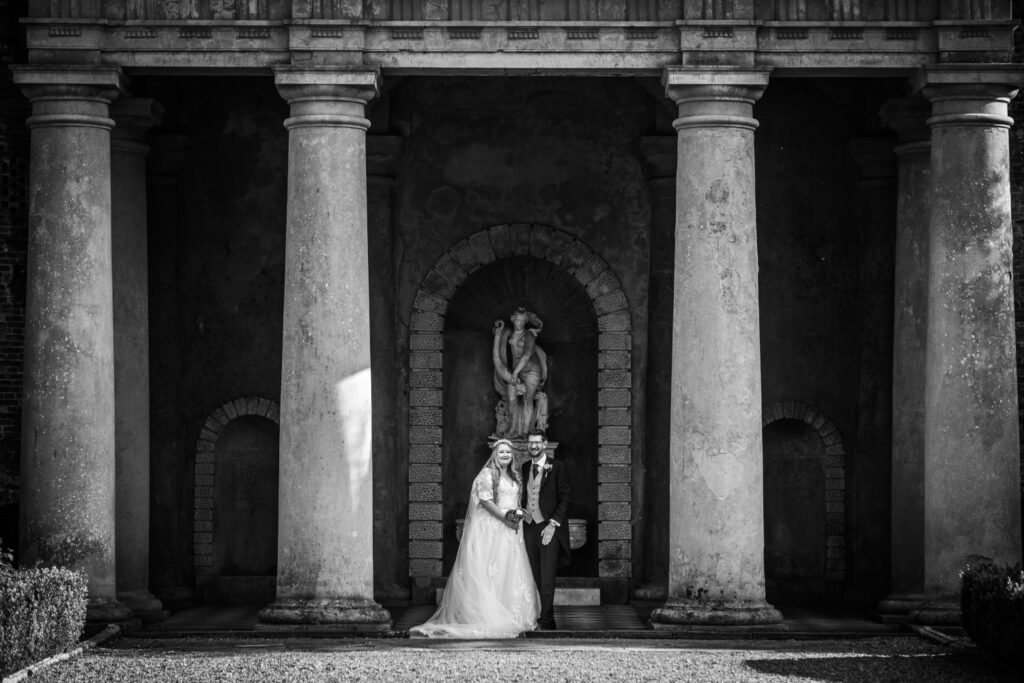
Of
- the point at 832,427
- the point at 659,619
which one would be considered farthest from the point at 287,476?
the point at 832,427

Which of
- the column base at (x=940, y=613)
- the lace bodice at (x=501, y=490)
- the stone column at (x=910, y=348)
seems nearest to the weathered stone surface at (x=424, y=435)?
the lace bodice at (x=501, y=490)

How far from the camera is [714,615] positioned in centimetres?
2020

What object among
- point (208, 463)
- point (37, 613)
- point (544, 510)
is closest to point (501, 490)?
point (544, 510)

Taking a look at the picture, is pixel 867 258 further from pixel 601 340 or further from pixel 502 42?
pixel 502 42

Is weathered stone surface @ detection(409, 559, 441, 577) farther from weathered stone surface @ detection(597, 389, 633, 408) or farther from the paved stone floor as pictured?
weathered stone surface @ detection(597, 389, 633, 408)

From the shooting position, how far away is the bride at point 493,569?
21281mm

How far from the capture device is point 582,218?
24.8 metres

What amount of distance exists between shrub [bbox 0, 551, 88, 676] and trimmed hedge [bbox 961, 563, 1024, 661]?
8.56 meters

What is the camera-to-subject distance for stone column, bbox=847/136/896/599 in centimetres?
2408

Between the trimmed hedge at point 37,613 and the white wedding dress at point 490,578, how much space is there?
4.28m

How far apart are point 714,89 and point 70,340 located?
7.50 meters

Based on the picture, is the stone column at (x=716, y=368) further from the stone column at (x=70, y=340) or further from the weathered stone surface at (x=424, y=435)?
the stone column at (x=70, y=340)

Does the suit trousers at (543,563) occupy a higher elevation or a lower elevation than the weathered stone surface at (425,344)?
lower

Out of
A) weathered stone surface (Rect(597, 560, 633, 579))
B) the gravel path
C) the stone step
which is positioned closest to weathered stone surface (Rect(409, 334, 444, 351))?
the stone step
